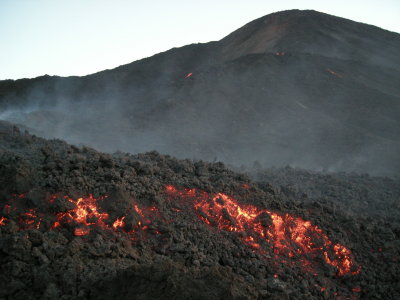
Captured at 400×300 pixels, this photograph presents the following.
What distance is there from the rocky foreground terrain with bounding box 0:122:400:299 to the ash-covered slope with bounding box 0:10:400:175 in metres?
13.6

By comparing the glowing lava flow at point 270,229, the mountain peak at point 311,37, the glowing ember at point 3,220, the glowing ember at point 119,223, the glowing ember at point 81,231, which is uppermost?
the mountain peak at point 311,37

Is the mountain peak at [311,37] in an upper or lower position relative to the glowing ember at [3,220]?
upper

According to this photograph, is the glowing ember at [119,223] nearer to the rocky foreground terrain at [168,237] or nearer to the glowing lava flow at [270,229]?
the rocky foreground terrain at [168,237]

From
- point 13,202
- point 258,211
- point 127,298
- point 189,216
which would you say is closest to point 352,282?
point 258,211

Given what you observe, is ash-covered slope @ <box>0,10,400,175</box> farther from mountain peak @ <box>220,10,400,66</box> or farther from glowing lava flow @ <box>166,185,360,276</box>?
glowing lava flow @ <box>166,185,360,276</box>

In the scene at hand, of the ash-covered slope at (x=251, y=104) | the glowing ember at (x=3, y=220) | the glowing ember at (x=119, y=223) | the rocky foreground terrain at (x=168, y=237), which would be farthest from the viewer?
the ash-covered slope at (x=251, y=104)

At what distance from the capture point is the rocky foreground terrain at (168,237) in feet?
14.7

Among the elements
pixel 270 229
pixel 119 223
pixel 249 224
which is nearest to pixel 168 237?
pixel 119 223

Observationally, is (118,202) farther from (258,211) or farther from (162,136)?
(162,136)

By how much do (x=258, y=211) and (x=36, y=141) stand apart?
5.82 m

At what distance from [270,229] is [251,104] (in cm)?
2153

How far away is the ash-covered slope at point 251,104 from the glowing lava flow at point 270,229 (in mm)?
14042

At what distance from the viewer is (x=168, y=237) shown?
6066 millimetres

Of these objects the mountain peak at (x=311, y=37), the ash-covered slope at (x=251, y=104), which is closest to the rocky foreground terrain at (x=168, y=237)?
the ash-covered slope at (x=251, y=104)
